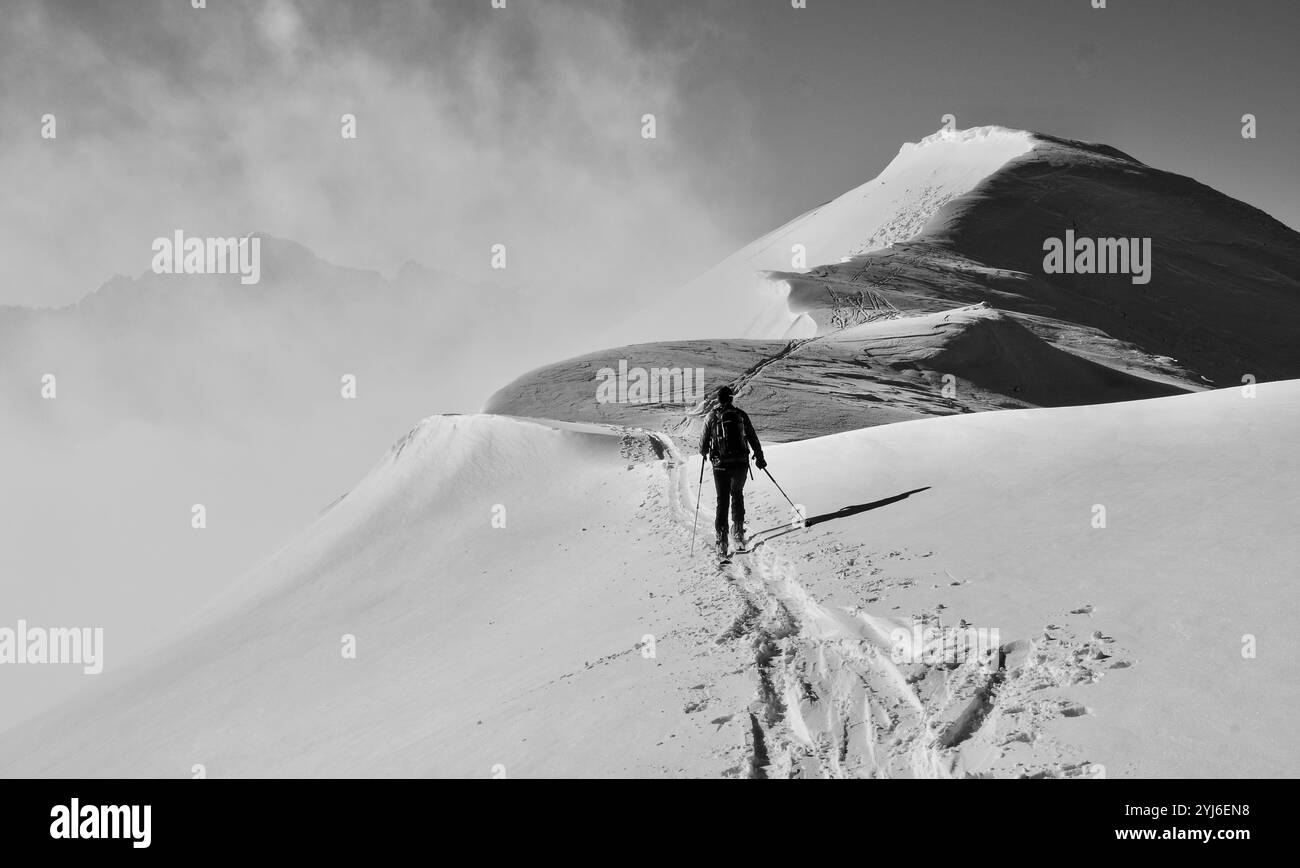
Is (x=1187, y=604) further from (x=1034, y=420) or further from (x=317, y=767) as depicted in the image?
(x=317, y=767)

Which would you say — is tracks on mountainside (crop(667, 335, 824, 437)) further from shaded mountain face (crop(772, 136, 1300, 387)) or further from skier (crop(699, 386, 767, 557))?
shaded mountain face (crop(772, 136, 1300, 387))

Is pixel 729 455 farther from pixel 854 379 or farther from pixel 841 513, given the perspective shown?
pixel 854 379

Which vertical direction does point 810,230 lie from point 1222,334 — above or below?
above

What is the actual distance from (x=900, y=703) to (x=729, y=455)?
13.9 feet

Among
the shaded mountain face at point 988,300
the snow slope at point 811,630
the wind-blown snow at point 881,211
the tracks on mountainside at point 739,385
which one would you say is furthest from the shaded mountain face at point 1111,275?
the snow slope at point 811,630

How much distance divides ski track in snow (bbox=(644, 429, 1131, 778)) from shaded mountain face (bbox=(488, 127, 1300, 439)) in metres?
11.2

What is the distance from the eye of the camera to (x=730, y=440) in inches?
329
